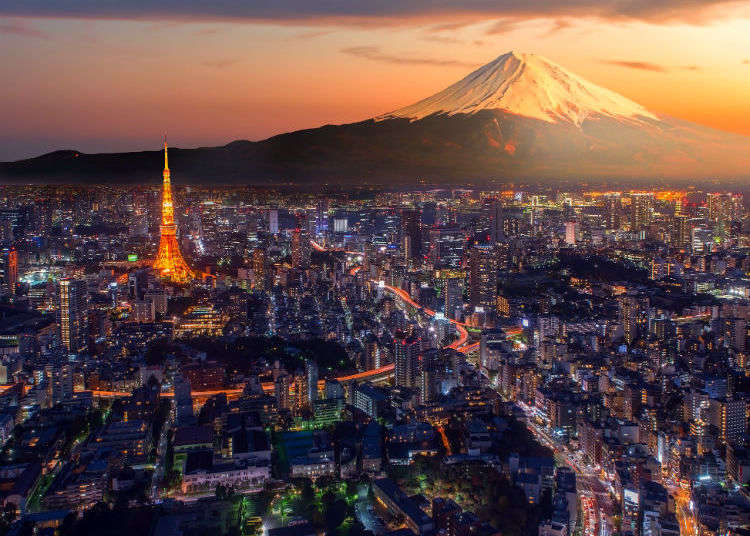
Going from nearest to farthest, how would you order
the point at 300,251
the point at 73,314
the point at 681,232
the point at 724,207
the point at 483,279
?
the point at 73,314
the point at 483,279
the point at 300,251
the point at 681,232
the point at 724,207

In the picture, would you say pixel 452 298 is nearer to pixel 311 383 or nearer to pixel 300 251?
pixel 311 383

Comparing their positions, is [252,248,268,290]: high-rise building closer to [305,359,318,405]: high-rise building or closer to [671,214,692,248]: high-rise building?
[305,359,318,405]: high-rise building

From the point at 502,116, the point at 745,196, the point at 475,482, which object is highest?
the point at 502,116

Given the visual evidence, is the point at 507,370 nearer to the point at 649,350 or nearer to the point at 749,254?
the point at 649,350

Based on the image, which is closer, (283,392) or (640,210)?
(283,392)

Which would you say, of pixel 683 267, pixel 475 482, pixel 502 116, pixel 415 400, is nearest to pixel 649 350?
pixel 415 400

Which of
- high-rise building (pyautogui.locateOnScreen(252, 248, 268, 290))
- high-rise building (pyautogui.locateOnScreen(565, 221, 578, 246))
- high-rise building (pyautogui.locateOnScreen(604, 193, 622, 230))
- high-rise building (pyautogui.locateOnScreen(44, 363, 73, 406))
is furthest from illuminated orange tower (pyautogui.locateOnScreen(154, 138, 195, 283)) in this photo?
high-rise building (pyautogui.locateOnScreen(604, 193, 622, 230))

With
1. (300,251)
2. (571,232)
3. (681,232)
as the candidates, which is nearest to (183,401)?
(300,251)
